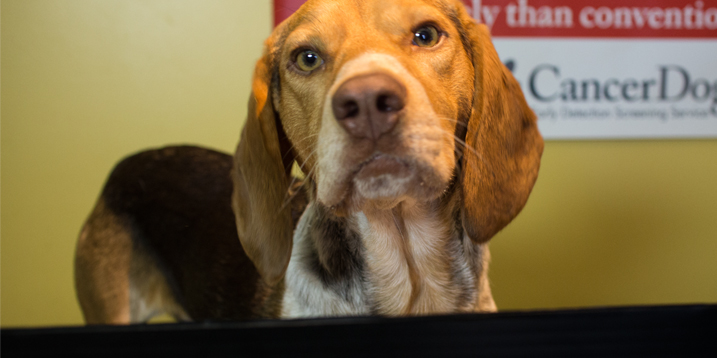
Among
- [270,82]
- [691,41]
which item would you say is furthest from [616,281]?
[270,82]

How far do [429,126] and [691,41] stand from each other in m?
1.20

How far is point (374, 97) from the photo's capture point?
0.63 meters

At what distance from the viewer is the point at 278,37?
101 cm

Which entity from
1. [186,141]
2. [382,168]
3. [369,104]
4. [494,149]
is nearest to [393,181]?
[382,168]

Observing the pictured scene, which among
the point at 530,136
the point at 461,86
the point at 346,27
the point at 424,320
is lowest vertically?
the point at 424,320

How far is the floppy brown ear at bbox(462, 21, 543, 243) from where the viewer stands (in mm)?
845

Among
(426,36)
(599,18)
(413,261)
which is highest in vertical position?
(599,18)

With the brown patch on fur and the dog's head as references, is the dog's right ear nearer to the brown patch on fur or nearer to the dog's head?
the dog's head

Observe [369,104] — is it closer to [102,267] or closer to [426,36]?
[426,36]

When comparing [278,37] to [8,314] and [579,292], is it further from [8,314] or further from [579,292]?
[579,292]

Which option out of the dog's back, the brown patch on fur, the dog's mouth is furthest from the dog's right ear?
the brown patch on fur

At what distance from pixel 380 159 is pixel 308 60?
32cm

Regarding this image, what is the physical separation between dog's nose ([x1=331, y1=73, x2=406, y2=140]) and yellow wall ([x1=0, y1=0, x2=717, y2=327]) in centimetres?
86

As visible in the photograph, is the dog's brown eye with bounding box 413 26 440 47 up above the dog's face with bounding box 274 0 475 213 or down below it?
above
